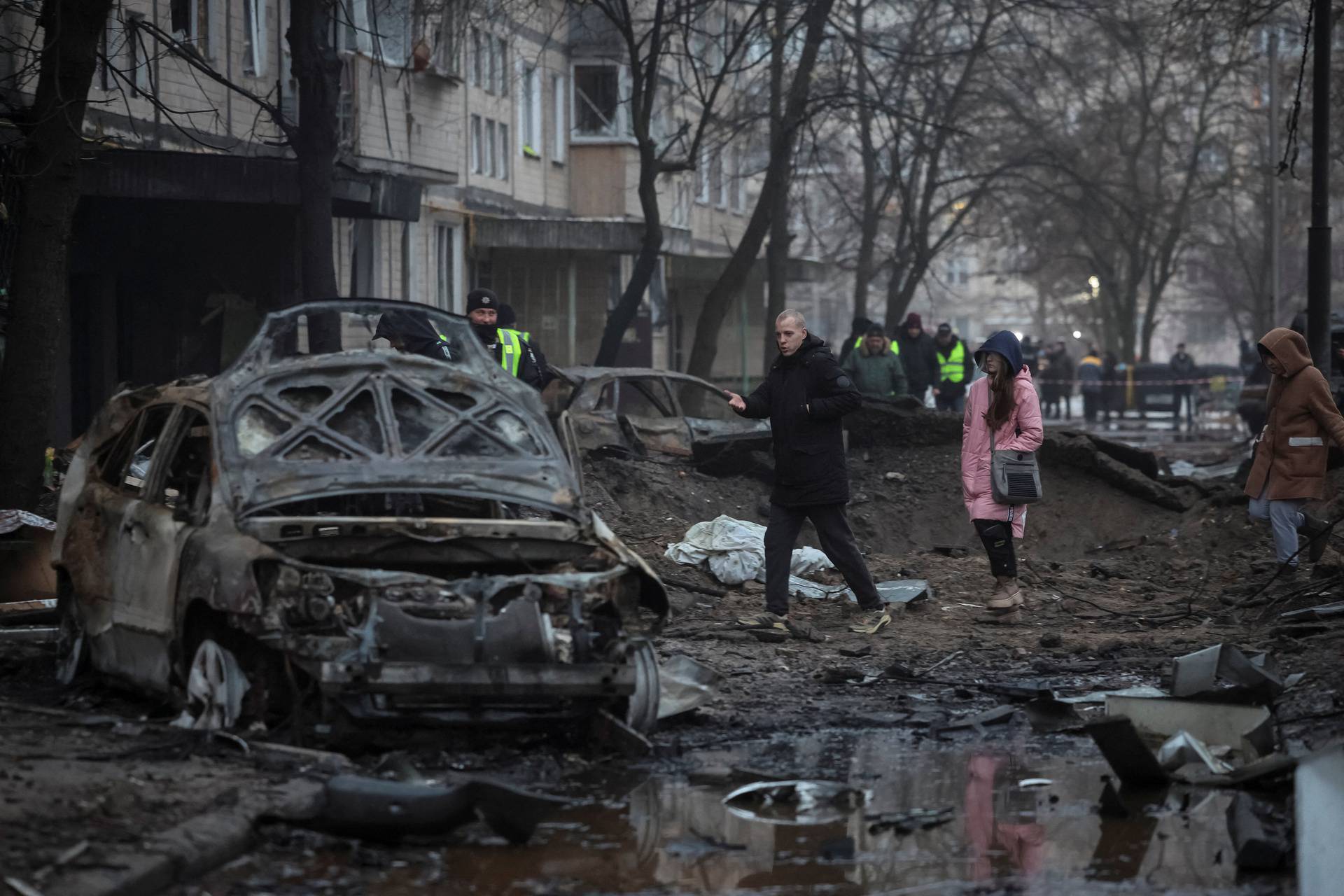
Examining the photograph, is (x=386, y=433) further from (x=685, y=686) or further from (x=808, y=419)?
(x=808, y=419)

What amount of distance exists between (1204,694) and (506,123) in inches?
974

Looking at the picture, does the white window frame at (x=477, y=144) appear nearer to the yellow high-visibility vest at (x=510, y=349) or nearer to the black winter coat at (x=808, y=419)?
the yellow high-visibility vest at (x=510, y=349)

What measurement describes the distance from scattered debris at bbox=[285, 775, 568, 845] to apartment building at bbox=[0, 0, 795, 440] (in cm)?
786

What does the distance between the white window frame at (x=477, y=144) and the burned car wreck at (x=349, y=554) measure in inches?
834

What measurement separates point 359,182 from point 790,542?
10388 mm

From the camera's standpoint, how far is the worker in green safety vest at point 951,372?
25.6m

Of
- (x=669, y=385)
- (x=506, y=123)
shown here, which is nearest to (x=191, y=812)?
(x=669, y=385)

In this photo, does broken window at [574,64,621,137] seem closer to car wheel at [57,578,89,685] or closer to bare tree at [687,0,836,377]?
bare tree at [687,0,836,377]

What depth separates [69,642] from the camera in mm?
8648

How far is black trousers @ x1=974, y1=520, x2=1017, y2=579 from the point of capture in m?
11.7

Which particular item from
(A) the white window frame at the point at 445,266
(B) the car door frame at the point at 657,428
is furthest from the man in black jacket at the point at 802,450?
(A) the white window frame at the point at 445,266

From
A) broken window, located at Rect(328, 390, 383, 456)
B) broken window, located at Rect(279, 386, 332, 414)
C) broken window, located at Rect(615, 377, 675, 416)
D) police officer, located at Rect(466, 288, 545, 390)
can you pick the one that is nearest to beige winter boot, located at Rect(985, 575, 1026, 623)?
police officer, located at Rect(466, 288, 545, 390)

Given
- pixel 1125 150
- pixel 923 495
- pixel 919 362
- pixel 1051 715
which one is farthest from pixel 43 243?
pixel 1125 150

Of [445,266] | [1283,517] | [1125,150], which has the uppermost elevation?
[1125,150]
